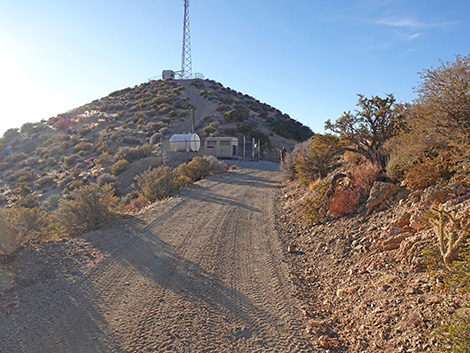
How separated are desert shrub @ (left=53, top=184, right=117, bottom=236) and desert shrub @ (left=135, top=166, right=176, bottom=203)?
14.6 feet

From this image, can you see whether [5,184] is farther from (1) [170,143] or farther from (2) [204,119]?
(2) [204,119]

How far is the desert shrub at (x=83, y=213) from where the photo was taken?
9039 millimetres

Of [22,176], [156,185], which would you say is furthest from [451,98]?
[22,176]

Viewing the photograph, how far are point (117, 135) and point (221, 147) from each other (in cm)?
1801

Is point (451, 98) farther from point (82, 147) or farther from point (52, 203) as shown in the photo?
point (82, 147)

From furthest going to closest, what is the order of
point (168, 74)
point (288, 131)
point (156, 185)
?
point (168, 74)
point (288, 131)
point (156, 185)

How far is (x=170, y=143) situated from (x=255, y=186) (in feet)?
60.7

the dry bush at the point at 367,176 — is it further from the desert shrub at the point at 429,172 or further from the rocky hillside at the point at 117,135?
the rocky hillside at the point at 117,135

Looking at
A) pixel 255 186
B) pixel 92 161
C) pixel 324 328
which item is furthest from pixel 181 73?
pixel 324 328

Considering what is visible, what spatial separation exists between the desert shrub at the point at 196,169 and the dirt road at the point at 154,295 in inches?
463

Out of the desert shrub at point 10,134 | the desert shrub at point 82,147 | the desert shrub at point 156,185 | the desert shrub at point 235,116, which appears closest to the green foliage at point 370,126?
the desert shrub at point 156,185

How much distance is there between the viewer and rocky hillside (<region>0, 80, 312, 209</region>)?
29312 millimetres

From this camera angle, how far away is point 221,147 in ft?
116

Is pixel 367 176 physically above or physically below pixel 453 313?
above
